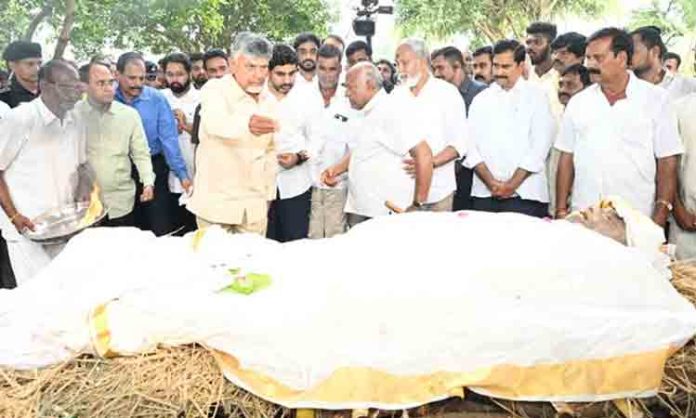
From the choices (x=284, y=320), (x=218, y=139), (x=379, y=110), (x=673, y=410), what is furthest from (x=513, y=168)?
(x=284, y=320)

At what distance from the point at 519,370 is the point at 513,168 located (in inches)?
102

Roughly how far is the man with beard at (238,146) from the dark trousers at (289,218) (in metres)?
0.85

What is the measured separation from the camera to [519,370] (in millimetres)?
2312

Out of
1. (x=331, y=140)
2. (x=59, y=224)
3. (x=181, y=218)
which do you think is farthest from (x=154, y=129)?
(x=59, y=224)

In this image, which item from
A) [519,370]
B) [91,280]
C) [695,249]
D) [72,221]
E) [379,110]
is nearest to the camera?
[519,370]

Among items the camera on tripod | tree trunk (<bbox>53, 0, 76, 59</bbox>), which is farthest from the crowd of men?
tree trunk (<bbox>53, 0, 76, 59</bbox>)

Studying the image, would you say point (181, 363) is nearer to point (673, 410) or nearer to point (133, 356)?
point (133, 356)

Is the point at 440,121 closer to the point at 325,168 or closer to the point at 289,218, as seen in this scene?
the point at 325,168

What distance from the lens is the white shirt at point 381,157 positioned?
454cm

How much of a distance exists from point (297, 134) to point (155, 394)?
306 cm

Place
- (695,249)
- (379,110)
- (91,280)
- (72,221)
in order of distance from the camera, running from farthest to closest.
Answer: (379,110)
(695,249)
(72,221)
(91,280)

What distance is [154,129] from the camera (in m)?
5.29

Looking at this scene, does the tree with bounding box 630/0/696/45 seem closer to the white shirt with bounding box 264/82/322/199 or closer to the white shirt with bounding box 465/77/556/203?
the white shirt with bounding box 465/77/556/203

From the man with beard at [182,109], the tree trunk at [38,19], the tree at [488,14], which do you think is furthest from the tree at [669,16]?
the man with beard at [182,109]
